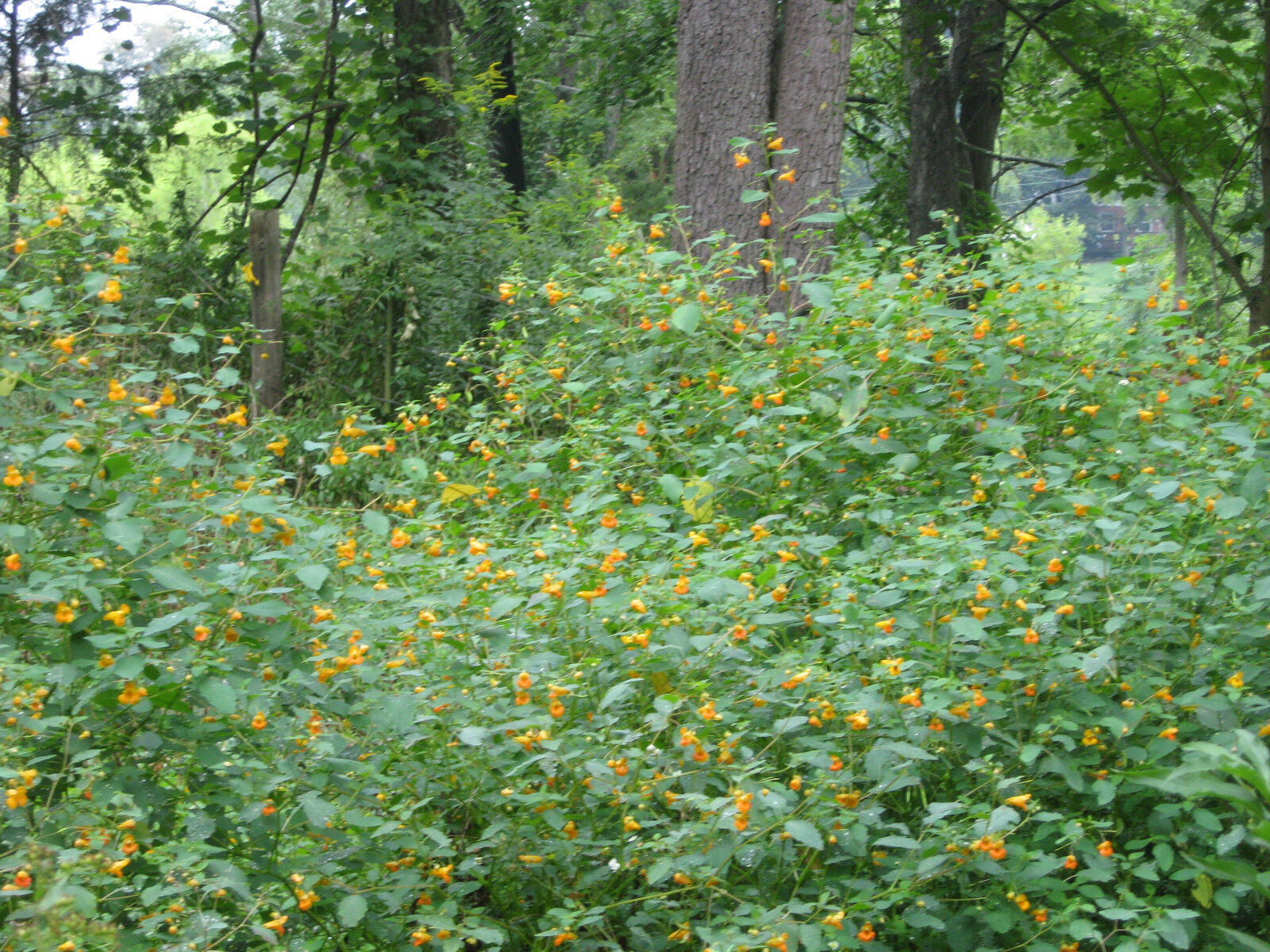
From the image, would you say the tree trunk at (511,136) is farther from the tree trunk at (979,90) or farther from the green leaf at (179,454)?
the green leaf at (179,454)

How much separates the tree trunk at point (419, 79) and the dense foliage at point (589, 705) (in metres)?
5.50

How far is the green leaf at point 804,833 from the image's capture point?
6.67 ft

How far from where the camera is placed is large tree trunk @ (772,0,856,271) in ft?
18.1

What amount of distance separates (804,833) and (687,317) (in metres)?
1.79

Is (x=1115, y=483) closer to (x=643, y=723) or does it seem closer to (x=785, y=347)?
(x=785, y=347)

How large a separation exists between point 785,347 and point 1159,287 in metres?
1.16

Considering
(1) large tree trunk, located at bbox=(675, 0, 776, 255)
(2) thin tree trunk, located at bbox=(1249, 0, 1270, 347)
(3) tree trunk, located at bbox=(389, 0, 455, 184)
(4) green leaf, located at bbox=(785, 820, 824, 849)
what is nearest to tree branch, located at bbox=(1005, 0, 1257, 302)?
(2) thin tree trunk, located at bbox=(1249, 0, 1270, 347)

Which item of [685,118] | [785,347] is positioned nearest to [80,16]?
[685,118]

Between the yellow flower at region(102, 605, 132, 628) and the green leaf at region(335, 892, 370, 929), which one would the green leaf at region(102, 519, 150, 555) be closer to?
the yellow flower at region(102, 605, 132, 628)

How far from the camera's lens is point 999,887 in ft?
7.67

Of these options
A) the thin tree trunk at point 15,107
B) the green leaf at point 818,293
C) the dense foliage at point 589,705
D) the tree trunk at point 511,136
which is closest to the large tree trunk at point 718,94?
the green leaf at point 818,293

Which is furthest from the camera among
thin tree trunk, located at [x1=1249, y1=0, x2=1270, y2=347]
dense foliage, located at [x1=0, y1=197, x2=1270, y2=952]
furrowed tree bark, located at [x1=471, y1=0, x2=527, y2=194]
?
furrowed tree bark, located at [x1=471, y1=0, x2=527, y2=194]

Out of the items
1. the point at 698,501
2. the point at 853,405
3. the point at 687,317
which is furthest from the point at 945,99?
the point at 698,501

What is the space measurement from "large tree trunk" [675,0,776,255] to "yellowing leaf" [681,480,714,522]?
254 centimetres
